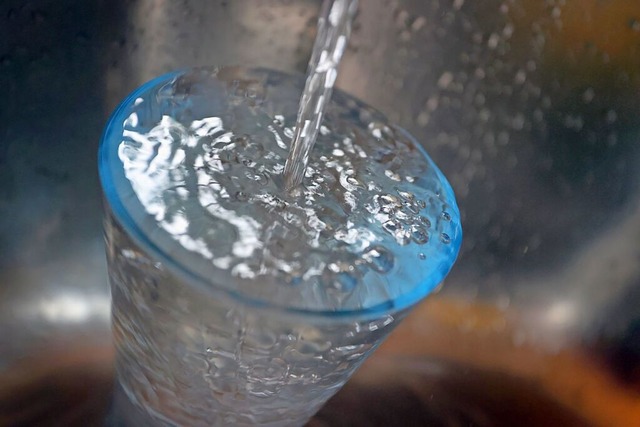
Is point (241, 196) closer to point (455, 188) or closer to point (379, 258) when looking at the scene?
point (379, 258)

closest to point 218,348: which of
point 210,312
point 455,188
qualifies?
point 210,312

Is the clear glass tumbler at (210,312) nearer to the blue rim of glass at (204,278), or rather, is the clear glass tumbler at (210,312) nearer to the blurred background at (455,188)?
the blue rim of glass at (204,278)

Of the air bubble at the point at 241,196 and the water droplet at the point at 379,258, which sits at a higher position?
the air bubble at the point at 241,196

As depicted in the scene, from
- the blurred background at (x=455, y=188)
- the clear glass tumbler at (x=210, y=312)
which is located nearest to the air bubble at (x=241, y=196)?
the clear glass tumbler at (x=210, y=312)

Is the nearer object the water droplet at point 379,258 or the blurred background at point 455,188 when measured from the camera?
the water droplet at point 379,258

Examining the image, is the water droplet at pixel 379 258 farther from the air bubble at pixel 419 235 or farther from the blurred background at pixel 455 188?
the blurred background at pixel 455 188
